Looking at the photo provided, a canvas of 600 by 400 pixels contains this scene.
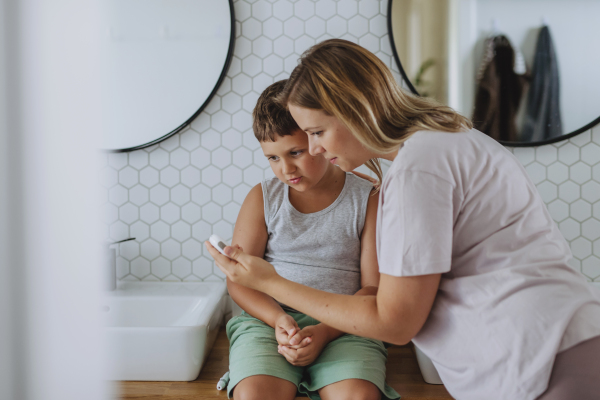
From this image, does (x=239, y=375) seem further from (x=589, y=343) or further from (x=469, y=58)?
(x=469, y=58)

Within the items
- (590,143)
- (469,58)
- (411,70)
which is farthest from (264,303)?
(590,143)

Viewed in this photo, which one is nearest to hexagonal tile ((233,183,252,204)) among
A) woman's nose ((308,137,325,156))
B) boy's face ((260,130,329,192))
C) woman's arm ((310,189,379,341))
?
boy's face ((260,130,329,192))

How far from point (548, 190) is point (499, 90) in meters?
0.35

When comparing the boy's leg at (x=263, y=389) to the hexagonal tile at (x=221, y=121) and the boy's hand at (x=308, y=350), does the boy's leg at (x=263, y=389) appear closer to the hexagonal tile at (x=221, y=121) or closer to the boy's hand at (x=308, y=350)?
the boy's hand at (x=308, y=350)

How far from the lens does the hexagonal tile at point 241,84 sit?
1365 millimetres

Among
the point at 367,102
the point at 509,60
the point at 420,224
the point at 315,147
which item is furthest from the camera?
the point at 509,60

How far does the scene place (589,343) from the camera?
0.62 meters

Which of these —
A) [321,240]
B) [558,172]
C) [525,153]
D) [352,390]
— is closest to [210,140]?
[321,240]

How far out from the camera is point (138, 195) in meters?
1.42

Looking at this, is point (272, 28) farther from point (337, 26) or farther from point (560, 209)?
point (560, 209)

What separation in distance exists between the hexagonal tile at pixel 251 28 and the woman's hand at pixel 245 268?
2.55ft

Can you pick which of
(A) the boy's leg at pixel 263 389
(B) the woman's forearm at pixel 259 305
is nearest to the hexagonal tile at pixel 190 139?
(B) the woman's forearm at pixel 259 305

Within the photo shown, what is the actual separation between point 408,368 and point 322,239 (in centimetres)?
38

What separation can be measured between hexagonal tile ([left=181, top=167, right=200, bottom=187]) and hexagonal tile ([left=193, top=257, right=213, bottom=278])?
244 mm
